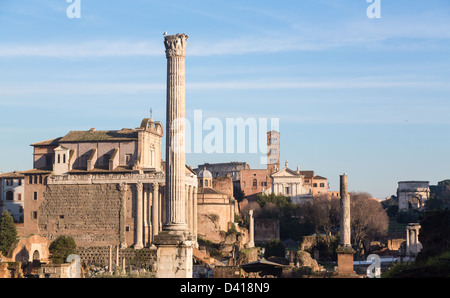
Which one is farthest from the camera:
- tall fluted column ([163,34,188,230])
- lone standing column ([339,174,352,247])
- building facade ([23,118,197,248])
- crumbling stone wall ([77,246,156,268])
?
building facade ([23,118,197,248])

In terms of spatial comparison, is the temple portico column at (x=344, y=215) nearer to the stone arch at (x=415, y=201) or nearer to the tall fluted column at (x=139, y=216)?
the tall fluted column at (x=139, y=216)

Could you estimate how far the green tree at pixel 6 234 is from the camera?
64.8 m

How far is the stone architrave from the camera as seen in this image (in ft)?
101

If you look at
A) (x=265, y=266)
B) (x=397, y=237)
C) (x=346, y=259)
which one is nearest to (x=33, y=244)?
(x=265, y=266)

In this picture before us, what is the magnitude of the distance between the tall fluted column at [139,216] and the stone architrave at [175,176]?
34.8 metres

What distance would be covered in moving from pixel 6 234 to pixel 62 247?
430 cm

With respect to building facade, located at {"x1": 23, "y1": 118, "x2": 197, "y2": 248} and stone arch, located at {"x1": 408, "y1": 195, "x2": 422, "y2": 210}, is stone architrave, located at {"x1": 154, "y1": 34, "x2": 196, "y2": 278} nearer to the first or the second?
building facade, located at {"x1": 23, "y1": 118, "x2": 197, "y2": 248}

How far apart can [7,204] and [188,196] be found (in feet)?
59.4

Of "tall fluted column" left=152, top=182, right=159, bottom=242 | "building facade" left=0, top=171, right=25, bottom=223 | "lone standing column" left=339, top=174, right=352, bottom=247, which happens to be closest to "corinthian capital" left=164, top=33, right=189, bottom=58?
"lone standing column" left=339, top=174, right=352, bottom=247

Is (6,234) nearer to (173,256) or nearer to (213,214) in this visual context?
(213,214)

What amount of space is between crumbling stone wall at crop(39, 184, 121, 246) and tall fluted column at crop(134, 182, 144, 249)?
1.76 m

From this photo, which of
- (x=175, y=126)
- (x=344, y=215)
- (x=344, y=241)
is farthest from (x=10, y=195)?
(x=175, y=126)

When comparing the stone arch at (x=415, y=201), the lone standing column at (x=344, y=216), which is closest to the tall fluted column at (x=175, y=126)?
the lone standing column at (x=344, y=216)
